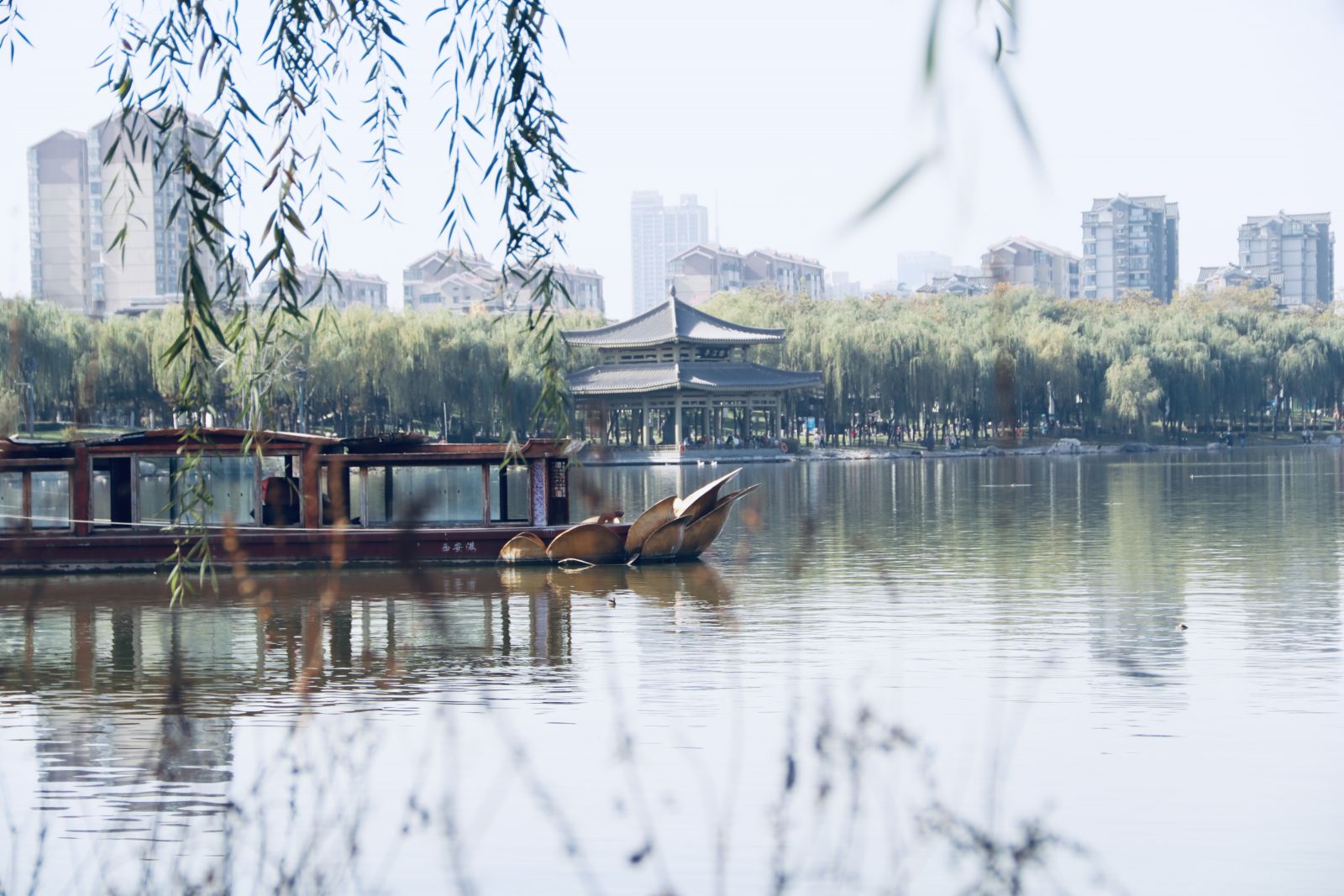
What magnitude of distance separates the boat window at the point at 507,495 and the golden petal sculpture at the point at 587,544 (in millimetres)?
659

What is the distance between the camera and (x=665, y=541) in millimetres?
18203

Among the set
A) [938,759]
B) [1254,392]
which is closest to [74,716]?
[938,759]

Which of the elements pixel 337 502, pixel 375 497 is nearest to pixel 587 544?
pixel 375 497

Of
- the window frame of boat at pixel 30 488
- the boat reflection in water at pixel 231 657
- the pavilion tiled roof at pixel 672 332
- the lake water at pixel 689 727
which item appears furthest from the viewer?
the pavilion tiled roof at pixel 672 332

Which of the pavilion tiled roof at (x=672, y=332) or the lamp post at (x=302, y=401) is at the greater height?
the pavilion tiled roof at (x=672, y=332)

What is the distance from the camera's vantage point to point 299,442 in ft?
57.1

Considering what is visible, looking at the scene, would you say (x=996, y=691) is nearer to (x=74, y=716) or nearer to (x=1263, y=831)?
(x=1263, y=831)

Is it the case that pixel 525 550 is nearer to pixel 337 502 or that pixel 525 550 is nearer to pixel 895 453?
pixel 337 502

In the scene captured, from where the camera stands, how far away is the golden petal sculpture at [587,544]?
17.8m

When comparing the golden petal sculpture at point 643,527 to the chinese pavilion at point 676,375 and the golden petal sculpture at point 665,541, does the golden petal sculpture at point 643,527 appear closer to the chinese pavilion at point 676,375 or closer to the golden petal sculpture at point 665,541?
the golden petal sculpture at point 665,541

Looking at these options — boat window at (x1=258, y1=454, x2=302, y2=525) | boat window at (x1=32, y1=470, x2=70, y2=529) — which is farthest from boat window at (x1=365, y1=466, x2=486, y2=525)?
boat window at (x1=32, y1=470, x2=70, y2=529)

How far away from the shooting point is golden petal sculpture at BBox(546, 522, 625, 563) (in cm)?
1778

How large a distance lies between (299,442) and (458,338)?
31.8 metres

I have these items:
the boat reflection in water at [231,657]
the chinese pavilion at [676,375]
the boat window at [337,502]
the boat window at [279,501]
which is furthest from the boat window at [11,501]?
the chinese pavilion at [676,375]
